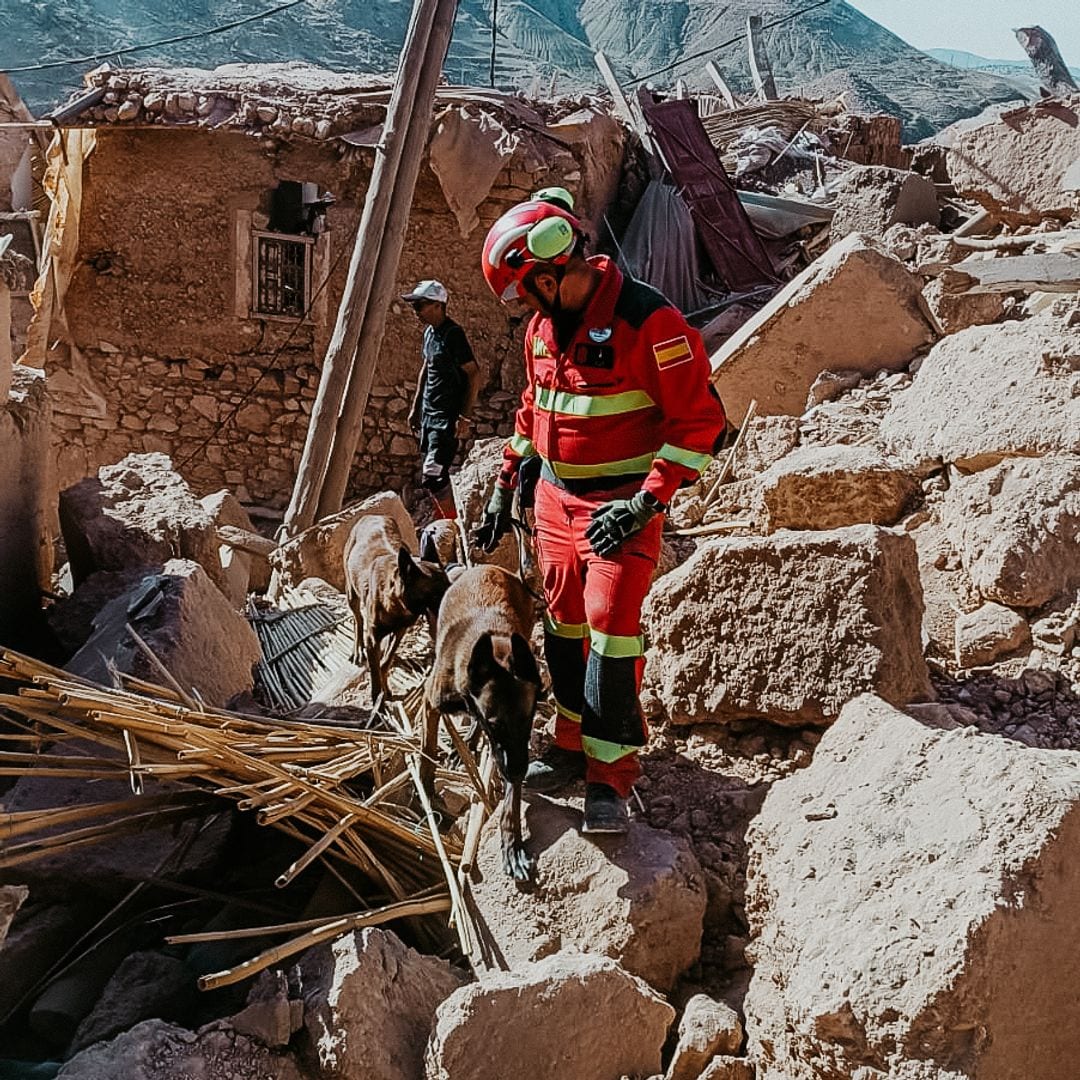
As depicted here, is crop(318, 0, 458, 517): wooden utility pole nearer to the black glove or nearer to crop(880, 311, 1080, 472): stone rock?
crop(880, 311, 1080, 472): stone rock

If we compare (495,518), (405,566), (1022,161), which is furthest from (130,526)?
(1022,161)

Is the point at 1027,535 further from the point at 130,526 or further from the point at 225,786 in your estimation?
the point at 130,526

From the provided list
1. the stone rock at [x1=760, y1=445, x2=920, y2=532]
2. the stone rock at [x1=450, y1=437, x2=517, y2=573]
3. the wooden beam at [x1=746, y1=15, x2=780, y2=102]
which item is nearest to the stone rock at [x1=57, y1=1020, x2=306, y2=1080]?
the stone rock at [x1=760, y1=445, x2=920, y2=532]

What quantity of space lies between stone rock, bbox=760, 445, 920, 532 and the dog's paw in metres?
2.19

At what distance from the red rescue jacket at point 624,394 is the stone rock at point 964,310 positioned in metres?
3.51

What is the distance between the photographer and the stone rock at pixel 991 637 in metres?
4.08

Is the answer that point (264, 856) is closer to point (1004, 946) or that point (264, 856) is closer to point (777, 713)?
point (777, 713)

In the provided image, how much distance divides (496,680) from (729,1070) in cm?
132

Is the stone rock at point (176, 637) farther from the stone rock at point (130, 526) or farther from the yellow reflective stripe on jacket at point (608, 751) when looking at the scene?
the yellow reflective stripe on jacket at point (608, 751)

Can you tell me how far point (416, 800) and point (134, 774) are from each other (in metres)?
1.01

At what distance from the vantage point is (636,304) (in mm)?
3605

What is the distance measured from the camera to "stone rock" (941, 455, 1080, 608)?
4133mm

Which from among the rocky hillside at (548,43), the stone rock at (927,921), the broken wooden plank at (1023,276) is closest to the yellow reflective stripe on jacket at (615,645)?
the stone rock at (927,921)

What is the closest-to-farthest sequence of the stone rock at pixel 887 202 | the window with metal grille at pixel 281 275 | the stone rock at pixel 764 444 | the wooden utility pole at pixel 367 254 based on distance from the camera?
the stone rock at pixel 764 444 < the wooden utility pole at pixel 367 254 < the stone rock at pixel 887 202 < the window with metal grille at pixel 281 275
